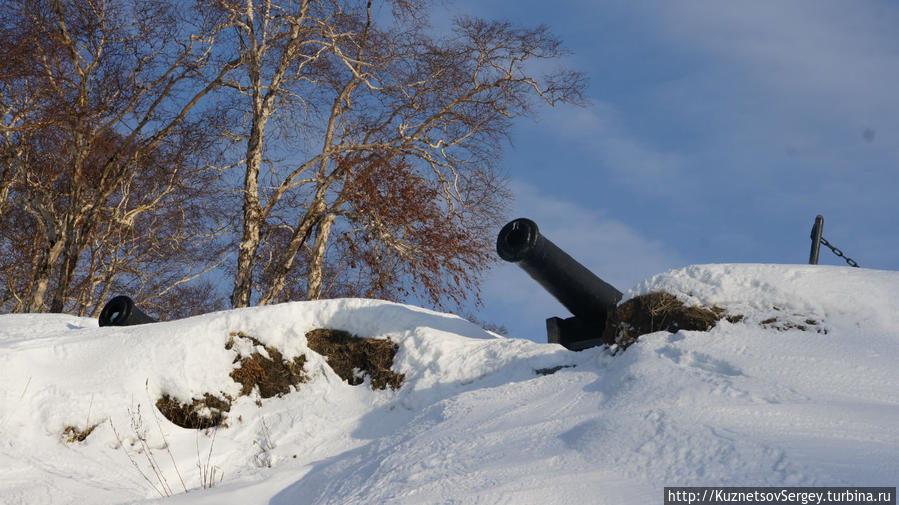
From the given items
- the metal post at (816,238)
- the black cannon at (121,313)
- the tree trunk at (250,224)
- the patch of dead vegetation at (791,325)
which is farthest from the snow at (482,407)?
the tree trunk at (250,224)

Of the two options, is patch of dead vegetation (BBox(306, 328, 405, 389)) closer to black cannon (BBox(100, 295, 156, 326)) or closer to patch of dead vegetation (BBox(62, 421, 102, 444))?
patch of dead vegetation (BBox(62, 421, 102, 444))

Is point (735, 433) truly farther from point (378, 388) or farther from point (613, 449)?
point (378, 388)

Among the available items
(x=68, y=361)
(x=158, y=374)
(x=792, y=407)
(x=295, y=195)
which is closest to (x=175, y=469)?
(x=158, y=374)

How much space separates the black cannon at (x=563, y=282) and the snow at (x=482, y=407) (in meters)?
0.85

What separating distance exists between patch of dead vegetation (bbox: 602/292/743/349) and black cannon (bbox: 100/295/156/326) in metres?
6.67

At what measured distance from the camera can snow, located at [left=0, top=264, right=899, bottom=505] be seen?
443cm

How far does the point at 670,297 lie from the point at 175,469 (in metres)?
4.81

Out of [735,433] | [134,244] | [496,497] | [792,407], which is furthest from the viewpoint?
[134,244]

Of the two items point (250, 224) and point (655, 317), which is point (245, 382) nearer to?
point (655, 317)

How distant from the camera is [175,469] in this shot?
6805mm

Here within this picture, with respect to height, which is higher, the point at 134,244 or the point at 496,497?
the point at 134,244

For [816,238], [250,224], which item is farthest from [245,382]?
[816,238]

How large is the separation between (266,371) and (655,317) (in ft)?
13.6

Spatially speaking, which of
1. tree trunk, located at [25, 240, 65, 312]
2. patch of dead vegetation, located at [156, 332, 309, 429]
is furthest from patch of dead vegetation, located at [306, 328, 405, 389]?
tree trunk, located at [25, 240, 65, 312]
